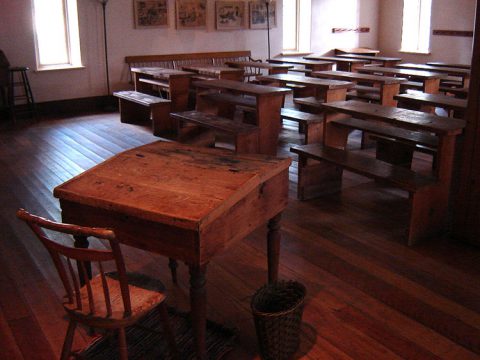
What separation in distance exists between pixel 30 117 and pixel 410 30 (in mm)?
8299

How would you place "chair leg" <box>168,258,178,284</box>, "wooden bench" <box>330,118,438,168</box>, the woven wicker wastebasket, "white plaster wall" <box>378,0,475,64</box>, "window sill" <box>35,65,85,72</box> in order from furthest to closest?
1. "white plaster wall" <box>378,0,475,64</box>
2. "window sill" <box>35,65,85,72</box>
3. "wooden bench" <box>330,118,438,168</box>
4. "chair leg" <box>168,258,178,284</box>
5. the woven wicker wastebasket

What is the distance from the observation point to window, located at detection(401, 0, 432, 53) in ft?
38.6

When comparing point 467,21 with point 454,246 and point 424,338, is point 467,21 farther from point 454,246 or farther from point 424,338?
point 424,338

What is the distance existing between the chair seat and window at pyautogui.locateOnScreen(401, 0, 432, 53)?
10927mm

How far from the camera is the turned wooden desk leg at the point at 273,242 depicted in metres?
2.61

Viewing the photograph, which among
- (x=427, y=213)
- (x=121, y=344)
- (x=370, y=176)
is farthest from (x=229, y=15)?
(x=121, y=344)

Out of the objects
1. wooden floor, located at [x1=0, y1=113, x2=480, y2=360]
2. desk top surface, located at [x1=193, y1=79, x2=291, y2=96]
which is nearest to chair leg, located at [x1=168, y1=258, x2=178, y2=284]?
wooden floor, located at [x1=0, y1=113, x2=480, y2=360]

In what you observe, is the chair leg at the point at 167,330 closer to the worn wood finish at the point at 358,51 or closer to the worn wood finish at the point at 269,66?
the worn wood finish at the point at 269,66

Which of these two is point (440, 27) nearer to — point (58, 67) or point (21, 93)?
point (58, 67)

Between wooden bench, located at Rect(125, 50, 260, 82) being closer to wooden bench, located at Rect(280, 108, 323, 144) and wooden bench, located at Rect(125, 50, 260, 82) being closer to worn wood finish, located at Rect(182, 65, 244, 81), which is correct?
worn wood finish, located at Rect(182, 65, 244, 81)

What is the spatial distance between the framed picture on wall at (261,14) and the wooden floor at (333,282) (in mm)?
6549

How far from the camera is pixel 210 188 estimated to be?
2.14 metres

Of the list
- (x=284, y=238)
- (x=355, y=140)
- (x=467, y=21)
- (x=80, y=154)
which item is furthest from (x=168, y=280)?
(x=467, y=21)

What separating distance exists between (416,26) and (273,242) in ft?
35.1
